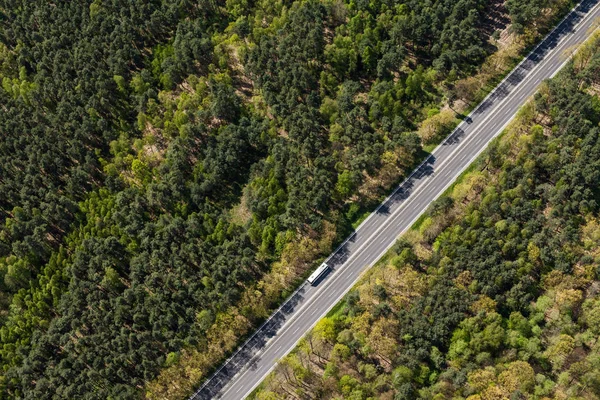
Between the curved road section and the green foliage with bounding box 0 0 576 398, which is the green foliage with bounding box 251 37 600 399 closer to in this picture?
the green foliage with bounding box 0 0 576 398

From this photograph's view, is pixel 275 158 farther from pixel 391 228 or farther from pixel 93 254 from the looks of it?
pixel 93 254

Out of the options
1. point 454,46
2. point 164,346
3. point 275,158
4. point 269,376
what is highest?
point 454,46

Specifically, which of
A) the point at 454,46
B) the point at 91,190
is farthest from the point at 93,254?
the point at 454,46

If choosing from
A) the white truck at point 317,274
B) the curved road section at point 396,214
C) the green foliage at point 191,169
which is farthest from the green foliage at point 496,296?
the white truck at point 317,274

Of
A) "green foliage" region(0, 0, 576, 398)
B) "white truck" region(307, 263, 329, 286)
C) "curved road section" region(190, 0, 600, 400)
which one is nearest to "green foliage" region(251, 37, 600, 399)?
"green foliage" region(0, 0, 576, 398)

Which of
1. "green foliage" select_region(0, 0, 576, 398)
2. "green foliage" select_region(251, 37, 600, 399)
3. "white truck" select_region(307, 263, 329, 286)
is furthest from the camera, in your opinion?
"white truck" select_region(307, 263, 329, 286)

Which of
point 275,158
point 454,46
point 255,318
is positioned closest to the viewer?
point 255,318
